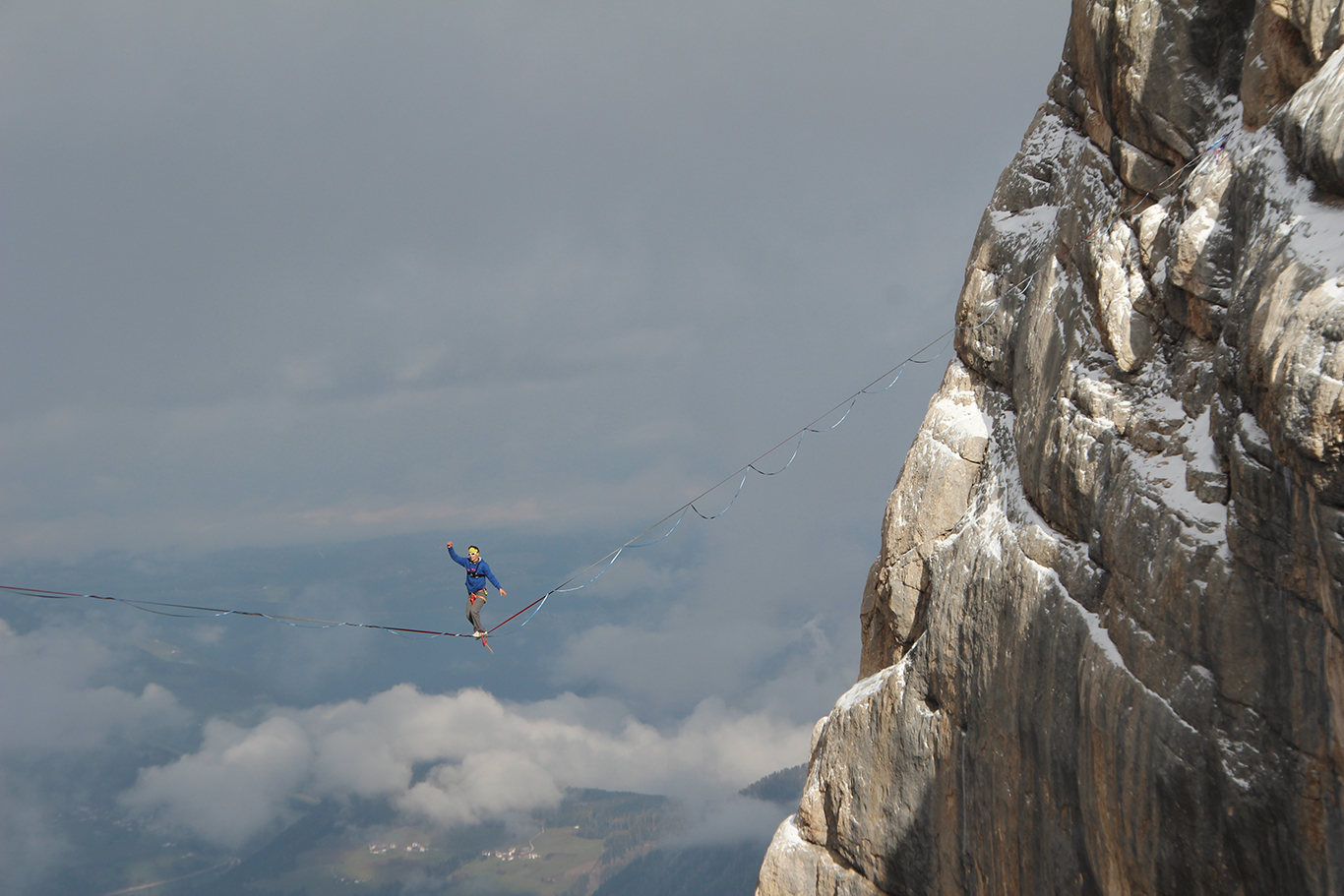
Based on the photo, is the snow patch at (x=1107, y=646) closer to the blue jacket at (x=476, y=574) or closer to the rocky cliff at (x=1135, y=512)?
the rocky cliff at (x=1135, y=512)

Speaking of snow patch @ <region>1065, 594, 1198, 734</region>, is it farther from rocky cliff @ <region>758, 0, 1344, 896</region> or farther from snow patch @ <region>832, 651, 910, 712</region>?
snow patch @ <region>832, 651, 910, 712</region>

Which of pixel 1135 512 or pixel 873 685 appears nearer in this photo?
pixel 1135 512

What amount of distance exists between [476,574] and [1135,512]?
16.3m

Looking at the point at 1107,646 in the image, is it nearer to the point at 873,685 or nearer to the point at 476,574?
the point at 873,685

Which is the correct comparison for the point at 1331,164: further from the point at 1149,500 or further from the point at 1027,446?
the point at 1027,446

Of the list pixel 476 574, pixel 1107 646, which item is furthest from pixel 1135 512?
pixel 476 574

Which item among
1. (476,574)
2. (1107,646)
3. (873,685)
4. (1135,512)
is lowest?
(1107,646)

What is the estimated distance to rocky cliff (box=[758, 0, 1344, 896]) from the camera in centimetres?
973

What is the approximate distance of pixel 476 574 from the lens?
23.2 m

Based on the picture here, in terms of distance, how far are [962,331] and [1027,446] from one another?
17.7 feet

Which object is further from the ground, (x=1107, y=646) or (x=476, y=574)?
(x=476, y=574)

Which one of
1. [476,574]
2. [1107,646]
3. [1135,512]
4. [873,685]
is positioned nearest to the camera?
[1135,512]

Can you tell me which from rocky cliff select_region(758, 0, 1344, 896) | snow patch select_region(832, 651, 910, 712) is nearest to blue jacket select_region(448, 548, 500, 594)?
snow patch select_region(832, 651, 910, 712)

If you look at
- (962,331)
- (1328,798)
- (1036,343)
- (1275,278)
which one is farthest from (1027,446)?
(1328,798)
